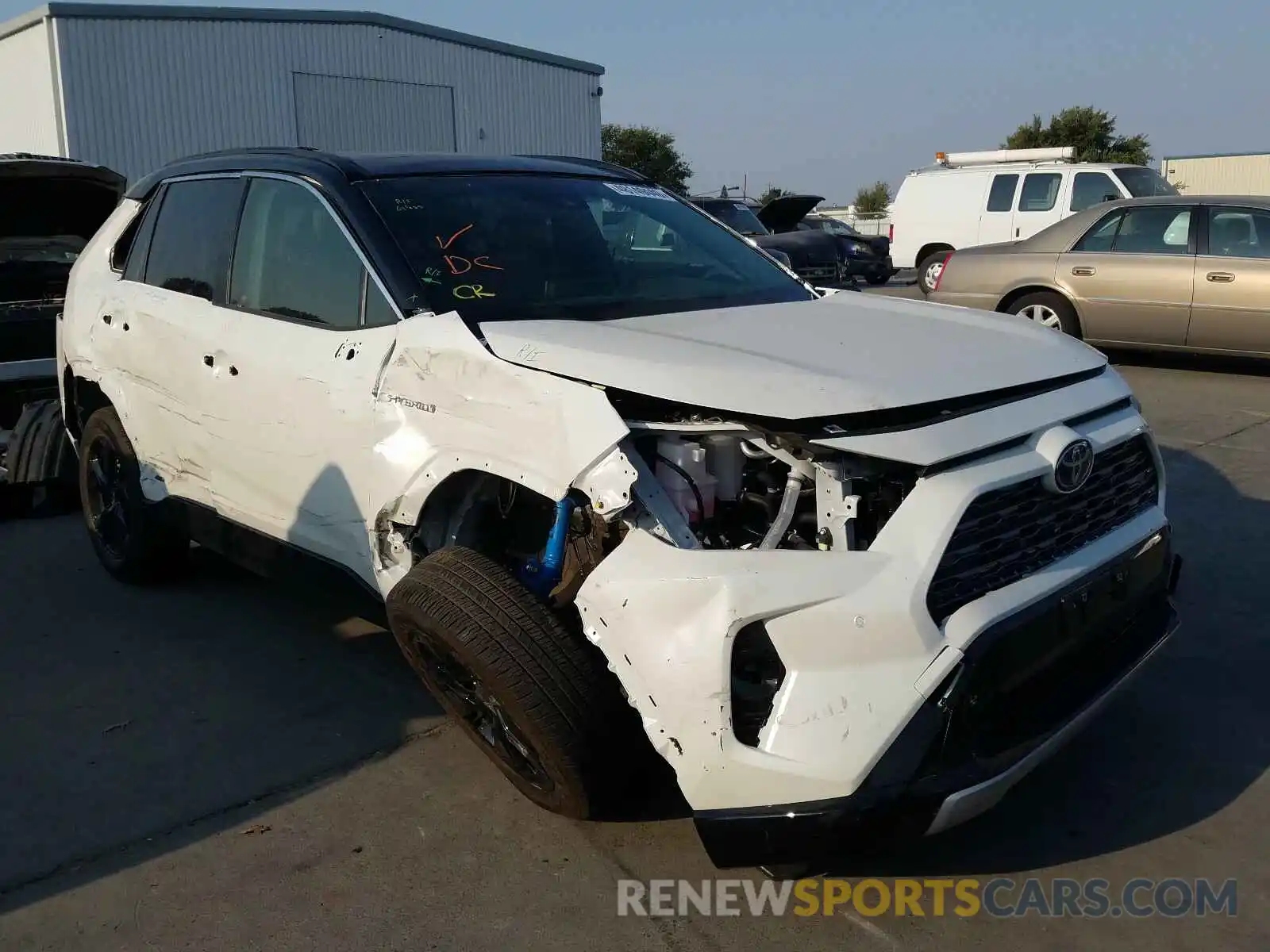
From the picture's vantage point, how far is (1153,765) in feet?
11.1

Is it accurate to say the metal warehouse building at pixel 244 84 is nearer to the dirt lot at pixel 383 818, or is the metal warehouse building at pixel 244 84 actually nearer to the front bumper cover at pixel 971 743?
the dirt lot at pixel 383 818

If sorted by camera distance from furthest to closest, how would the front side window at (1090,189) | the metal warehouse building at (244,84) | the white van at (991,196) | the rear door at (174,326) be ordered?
the metal warehouse building at (244,84), the white van at (991,196), the front side window at (1090,189), the rear door at (174,326)

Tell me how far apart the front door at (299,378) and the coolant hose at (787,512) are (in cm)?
128

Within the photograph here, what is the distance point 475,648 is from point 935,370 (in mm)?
1324

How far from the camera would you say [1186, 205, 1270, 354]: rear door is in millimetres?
9070

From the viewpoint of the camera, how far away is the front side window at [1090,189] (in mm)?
15320

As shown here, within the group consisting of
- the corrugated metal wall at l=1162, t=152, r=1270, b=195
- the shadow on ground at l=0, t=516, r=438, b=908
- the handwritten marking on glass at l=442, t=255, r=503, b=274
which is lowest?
the shadow on ground at l=0, t=516, r=438, b=908

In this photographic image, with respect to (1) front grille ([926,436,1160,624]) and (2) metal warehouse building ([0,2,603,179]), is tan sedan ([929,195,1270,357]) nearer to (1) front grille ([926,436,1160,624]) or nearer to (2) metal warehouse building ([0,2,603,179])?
(1) front grille ([926,436,1160,624])

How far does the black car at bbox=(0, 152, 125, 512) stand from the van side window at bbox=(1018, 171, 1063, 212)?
12806 mm

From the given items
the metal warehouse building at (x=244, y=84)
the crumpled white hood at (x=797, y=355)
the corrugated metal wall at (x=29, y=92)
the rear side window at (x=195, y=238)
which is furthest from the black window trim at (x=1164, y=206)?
the corrugated metal wall at (x=29, y=92)

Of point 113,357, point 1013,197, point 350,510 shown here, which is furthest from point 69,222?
point 1013,197

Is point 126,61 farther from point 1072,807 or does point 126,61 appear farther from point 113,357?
point 1072,807

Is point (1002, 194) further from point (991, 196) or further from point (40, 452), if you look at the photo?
point (40, 452)

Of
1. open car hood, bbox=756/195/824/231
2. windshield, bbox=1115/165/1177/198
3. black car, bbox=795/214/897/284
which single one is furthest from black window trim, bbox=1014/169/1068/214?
open car hood, bbox=756/195/824/231
